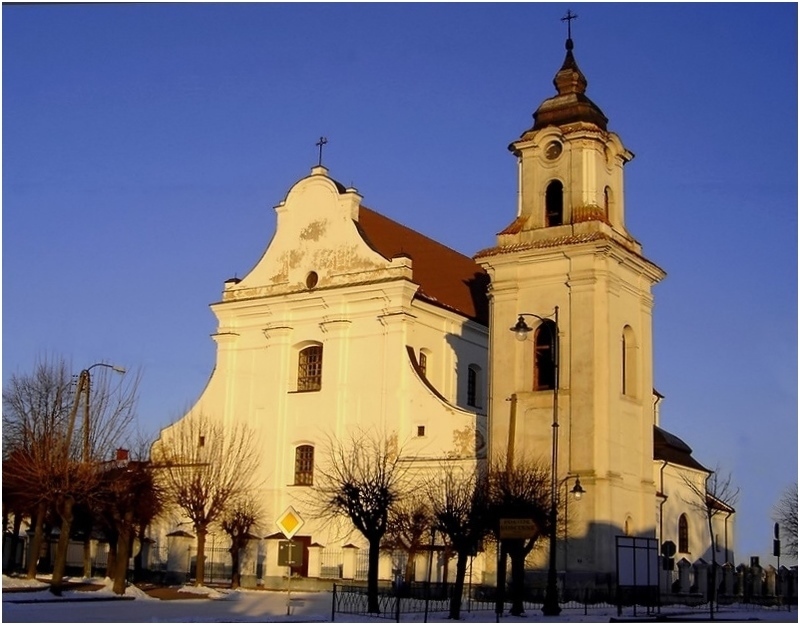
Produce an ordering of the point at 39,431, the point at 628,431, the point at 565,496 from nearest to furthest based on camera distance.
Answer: the point at 565,496
the point at 628,431
the point at 39,431

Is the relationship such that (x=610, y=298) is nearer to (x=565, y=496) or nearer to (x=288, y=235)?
(x=565, y=496)

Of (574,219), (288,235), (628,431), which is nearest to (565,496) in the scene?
(628,431)

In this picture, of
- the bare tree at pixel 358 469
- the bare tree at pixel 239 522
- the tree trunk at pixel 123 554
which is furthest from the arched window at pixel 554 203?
the tree trunk at pixel 123 554

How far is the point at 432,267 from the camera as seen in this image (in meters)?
51.4

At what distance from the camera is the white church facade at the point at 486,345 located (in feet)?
130

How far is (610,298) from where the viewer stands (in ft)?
132

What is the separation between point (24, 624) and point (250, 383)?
26504mm

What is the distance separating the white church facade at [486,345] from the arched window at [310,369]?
0.05 meters

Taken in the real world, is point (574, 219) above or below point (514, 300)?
above

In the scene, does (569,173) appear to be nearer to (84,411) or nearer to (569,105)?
(569,105)

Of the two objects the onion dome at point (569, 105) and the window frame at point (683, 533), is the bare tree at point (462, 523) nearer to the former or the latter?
the onion dome at point (569, 105)

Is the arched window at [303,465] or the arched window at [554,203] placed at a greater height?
the arched window at [554,203]

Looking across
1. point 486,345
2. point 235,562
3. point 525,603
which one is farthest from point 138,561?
point 525,603

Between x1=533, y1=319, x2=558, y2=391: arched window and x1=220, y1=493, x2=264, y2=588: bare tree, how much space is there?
42.9 feet
